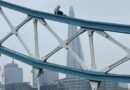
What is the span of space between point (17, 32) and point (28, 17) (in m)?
1.61

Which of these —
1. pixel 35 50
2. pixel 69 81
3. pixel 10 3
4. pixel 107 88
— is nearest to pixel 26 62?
pixel 35 50

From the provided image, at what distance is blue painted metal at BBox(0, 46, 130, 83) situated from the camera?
34.8 m

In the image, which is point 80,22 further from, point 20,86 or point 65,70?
point 20,86

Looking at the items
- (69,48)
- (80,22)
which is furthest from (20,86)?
(80,22)

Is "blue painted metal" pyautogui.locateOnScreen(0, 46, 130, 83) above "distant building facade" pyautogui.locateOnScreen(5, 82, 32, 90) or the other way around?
the other way around

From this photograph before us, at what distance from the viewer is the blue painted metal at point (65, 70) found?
34812 millimetres

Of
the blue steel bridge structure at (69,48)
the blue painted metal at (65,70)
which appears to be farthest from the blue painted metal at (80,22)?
the blue painted metal at (65,70)

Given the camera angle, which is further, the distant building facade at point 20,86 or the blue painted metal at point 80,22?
the distant building facade at point 20,86

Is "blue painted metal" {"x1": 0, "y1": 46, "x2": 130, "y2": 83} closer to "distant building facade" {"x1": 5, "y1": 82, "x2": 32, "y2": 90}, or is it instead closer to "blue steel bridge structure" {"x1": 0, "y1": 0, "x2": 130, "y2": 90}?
"blue steel bridge structure" {"x1": 0, "y1": 0, "x2": 130, "y2": 90}

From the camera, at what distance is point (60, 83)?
435ft

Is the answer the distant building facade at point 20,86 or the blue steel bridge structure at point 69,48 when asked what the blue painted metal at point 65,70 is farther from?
the distant building facade at point 20,86

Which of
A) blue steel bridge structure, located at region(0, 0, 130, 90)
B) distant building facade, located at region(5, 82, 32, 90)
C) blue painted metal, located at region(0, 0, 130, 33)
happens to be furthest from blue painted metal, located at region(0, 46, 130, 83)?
distant building facade, located at region(5, 82, 32, 90)

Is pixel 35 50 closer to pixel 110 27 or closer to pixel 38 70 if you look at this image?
pixel 38 70

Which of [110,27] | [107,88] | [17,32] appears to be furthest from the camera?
[107,88]
